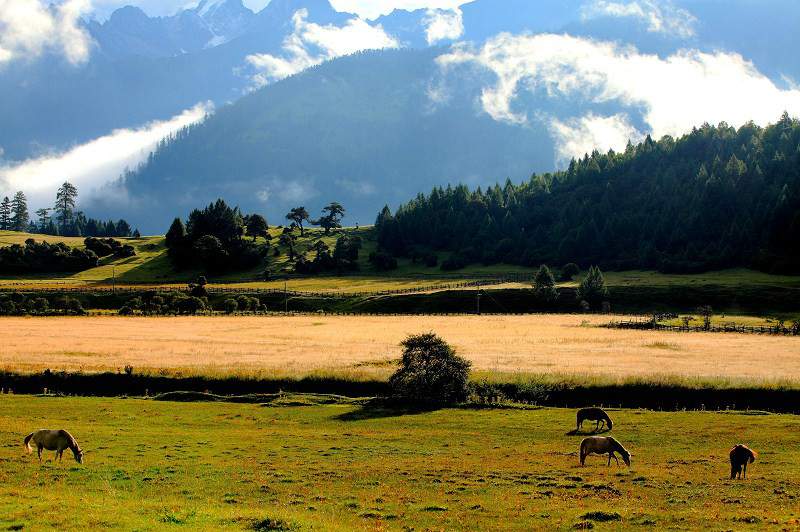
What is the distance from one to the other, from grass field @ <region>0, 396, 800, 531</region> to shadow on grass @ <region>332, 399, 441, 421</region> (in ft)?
1.03

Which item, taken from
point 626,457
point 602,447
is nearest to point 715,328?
point 626,457

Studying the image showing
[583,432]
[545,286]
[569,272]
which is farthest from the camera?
[569,272]

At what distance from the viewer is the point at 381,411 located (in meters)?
40.5

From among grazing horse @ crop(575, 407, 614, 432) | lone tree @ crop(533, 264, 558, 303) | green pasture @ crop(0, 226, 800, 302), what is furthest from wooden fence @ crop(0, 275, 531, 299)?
grazing horse @ crop(575, 407, 614, 432)

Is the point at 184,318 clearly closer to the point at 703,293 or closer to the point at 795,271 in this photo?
the point at 703,293

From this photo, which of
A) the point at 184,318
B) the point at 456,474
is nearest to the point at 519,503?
the point at 456,474

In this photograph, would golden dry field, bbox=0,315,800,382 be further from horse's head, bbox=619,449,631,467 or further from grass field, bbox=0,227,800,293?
grass field, bbox=0,227,800,293

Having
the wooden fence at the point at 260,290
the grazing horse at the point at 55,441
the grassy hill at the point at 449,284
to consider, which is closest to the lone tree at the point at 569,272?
the grassy hill at the point at 449,284

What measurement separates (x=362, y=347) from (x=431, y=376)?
27474 mm

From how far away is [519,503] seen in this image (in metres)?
20.5

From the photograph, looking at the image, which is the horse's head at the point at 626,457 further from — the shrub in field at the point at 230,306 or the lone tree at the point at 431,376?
the shrub in field at the point at 230,306

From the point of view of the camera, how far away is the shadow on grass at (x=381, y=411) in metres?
38.6

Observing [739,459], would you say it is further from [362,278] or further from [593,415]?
[362,278]

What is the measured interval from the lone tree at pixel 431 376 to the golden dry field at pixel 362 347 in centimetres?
608
